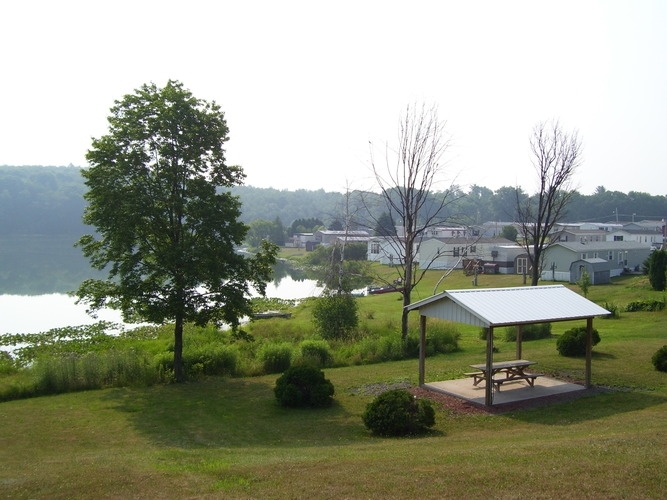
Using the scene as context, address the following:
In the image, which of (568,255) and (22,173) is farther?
(22,173)

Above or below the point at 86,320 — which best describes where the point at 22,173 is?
above

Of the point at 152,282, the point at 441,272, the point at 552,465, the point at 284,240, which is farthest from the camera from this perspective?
the point at 284,240

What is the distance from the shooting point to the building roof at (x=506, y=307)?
14.1 m

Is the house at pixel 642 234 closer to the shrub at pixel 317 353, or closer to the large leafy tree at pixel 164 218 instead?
the shrub at pixel 317 353

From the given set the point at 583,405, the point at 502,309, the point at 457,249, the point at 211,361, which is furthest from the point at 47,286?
the point at 583,405

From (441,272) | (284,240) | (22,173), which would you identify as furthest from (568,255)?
(22,173)

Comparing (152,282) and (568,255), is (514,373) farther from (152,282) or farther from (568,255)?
(568,255)

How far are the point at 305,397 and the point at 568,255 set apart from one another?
147 feet

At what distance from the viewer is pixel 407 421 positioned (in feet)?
37.5

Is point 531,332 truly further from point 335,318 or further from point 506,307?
point 506,307

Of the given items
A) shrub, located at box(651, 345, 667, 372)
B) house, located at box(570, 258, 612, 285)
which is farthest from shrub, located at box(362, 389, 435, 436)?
house, located at box(570, 258, 612, 285)

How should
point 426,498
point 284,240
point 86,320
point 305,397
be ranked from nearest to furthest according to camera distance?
1. point 426,498
2. point 305,397
3. point 86,320
4. point 284,240

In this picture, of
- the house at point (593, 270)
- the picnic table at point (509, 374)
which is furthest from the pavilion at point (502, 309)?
the house at point (593, 270)

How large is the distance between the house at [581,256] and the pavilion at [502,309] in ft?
121
